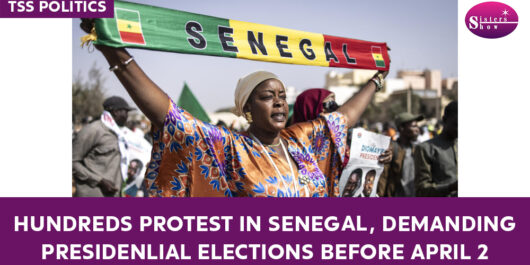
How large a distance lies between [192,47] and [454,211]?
1781 millimetres

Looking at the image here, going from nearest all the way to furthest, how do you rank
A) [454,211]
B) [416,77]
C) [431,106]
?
[454,211], [431,106], [416,77]

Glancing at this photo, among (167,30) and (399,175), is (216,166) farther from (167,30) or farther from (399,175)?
(399,175)

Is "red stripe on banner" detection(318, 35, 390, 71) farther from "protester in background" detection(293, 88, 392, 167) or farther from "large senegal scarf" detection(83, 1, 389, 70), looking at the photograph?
"protester in background" detection(293, 88, 392, 167)

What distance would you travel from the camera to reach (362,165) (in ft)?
12.6

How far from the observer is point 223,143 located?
2.69m

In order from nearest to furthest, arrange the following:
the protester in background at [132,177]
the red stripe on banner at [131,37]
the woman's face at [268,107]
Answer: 1. the red stripe on banner at [131,37]
2. the woman's face at [268,107]
3. the protester in background at [132,177]

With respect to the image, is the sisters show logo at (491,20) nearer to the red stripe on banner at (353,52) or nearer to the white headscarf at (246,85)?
the red stripe on banner at (353,52)

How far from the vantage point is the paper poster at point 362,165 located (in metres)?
3.74

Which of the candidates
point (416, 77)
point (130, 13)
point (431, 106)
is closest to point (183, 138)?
point (130, 13)

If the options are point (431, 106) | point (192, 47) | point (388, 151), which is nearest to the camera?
point (192, 47)

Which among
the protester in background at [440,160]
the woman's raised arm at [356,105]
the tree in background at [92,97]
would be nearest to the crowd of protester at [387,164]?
the protester in background at [440,160]

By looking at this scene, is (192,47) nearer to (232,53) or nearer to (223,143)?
(232,53)

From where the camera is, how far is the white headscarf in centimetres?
280

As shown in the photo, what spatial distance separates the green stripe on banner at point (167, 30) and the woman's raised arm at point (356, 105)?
835 millimetres
